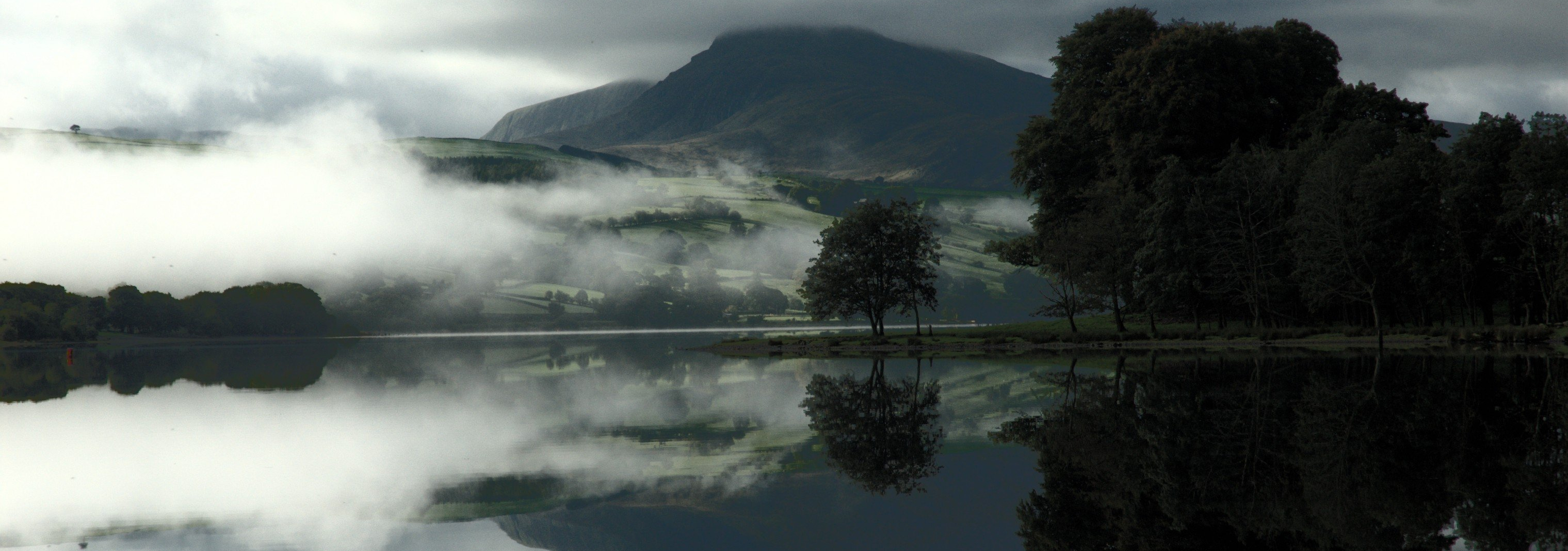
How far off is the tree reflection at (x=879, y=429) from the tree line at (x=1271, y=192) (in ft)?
99.7

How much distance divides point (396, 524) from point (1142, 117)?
6002cm

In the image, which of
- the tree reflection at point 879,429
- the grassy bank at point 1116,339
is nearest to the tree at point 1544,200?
the grassy bank at point 1116,339

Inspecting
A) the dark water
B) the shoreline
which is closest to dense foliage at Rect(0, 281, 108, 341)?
the shoreline

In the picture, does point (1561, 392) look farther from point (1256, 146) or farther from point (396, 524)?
point (1256, 146)

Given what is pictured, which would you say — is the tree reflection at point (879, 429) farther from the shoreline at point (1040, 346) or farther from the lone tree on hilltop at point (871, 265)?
the lone tree on hilltop at point (871, 265)

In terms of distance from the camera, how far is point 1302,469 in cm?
1309

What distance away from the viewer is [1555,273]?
47219 millimetres

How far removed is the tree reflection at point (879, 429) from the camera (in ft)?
48.5

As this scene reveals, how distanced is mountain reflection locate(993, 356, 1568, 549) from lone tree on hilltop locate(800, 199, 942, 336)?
148 feet

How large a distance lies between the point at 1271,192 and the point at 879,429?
149 ft

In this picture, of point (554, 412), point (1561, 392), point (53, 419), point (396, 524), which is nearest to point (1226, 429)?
point (1561, 392)

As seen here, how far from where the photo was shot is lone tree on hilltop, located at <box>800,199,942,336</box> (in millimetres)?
69750

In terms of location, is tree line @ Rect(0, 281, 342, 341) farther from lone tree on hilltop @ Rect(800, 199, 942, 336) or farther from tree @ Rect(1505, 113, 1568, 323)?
tree @ Rect(1505, 113, 1568, 323)

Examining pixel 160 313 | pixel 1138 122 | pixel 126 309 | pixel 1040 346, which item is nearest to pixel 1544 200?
pixel 1138 122
